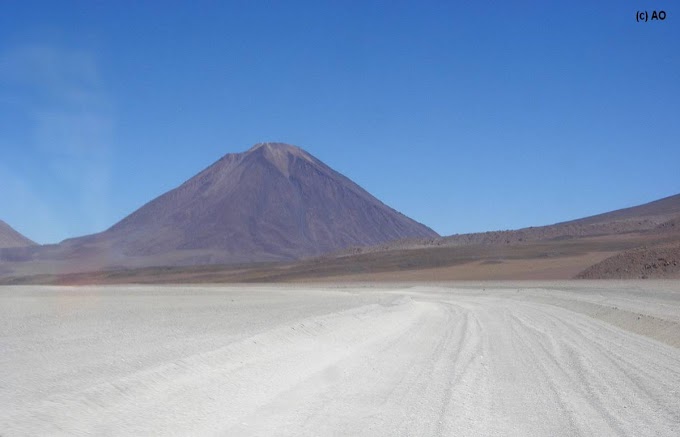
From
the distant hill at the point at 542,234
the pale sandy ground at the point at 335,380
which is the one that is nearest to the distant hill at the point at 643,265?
the pale sandy ground at the point at 335,380

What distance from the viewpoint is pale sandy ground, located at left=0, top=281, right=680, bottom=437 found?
335 inches

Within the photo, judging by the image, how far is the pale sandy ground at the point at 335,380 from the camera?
335 inches

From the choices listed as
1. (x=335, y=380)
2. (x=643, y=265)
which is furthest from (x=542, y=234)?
(x=335, y=380)

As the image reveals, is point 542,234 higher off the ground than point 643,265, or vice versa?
point 542,234

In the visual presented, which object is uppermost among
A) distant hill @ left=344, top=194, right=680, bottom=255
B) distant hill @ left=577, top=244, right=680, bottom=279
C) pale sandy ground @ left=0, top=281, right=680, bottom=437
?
distant hill @ left=344, top=194, right=680, bottom=255

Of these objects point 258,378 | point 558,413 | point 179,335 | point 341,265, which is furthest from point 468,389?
point 341,265

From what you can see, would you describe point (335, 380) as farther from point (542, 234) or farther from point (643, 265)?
point (542, 234)

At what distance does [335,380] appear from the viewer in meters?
11.4

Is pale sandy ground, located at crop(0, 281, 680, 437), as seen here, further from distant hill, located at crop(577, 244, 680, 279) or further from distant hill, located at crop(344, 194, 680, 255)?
distant hill, located at crop(344, 194, 680, 255)

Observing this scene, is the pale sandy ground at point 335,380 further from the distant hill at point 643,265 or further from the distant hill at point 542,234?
the distant hill at point 542,234

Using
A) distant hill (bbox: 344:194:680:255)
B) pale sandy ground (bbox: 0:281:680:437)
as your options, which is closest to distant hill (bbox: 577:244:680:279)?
pale sandy ground (bbox: 0:281:680:437)

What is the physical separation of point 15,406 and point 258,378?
3.57 metres

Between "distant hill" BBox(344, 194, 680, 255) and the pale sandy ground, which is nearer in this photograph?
the pale sandy ground

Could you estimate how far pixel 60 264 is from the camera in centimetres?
18062
